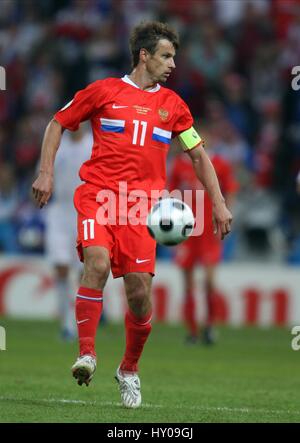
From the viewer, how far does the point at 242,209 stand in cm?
1709

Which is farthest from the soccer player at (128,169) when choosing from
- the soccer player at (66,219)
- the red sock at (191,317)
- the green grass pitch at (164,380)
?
the red sock at (191,317)

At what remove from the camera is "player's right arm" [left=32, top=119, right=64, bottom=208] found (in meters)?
7.55

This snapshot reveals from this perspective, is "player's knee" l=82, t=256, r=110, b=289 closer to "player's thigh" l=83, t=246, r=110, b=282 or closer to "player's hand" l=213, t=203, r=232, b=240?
"player's thigh" l=83, t=246, r=110, b=282

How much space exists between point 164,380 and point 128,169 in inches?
97.8

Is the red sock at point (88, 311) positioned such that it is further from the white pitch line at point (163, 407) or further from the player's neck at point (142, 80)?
the player's neck at point (142, 80)

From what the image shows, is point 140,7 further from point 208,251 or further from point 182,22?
point 208,251

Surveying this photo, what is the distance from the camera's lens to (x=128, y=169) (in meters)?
7.81

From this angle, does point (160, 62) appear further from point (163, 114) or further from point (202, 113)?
point (202, 113)

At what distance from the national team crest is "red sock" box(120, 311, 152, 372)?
128 centimetres

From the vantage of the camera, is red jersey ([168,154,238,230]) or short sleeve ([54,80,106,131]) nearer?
short sleeve ([54,80,106,131])

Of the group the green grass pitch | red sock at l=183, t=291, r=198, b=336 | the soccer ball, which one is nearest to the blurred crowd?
the green grass pitch

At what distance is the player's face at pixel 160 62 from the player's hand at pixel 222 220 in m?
0.96

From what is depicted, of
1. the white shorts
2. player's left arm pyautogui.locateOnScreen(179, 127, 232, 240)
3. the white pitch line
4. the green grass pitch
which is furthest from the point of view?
the white shorts
